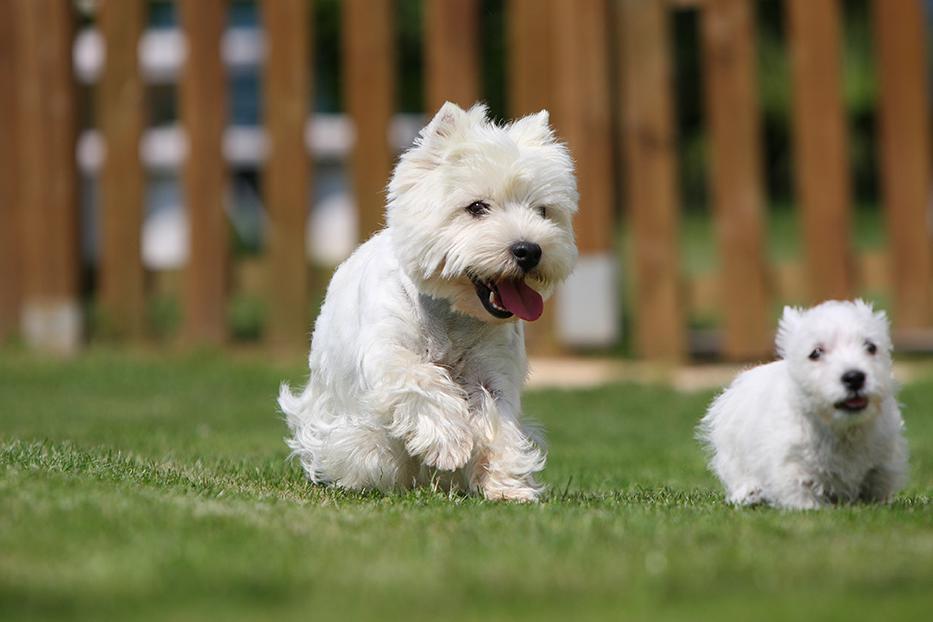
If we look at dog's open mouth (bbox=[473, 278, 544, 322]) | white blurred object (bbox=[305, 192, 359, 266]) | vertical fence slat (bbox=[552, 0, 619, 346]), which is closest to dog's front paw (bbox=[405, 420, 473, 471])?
dog's open mouth (bbox=[473, 278, 544, 322])

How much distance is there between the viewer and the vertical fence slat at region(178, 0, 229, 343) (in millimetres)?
12086

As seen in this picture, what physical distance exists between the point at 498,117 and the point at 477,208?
4.88 m

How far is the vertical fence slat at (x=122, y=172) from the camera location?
12.4 metres

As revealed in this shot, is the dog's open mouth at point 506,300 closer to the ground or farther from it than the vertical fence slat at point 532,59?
closer to the ground

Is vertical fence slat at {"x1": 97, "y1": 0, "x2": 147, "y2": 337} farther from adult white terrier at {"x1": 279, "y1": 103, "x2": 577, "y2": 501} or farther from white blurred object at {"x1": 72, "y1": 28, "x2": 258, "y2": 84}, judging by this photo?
adult white terrier at {"x1": 279, "y1": 103, "x2": 577, "y2": 501}

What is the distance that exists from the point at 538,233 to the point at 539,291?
26 cm

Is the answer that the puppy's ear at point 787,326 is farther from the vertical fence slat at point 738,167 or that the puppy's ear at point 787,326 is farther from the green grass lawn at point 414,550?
the vertical fence slat at point 738,167

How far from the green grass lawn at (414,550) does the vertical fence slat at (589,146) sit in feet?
14.3

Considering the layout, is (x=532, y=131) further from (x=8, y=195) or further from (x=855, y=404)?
(x=8, y=195)

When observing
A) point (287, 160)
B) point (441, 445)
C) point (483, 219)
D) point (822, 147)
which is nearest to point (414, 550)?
point (441, 445)

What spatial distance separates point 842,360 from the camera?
17.2 ft

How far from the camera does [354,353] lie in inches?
236

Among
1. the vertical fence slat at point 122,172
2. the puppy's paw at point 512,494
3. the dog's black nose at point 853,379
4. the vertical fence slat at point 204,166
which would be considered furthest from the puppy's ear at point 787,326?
the vertical fence slat at point 122,172

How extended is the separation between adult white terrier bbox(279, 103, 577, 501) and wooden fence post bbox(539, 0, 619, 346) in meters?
5.22
